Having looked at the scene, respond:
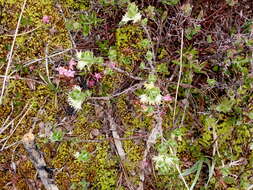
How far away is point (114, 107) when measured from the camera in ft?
8.23

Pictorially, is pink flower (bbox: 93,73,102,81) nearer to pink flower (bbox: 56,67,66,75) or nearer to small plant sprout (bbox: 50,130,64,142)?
pink flower (bbox: 56,67,66,75)

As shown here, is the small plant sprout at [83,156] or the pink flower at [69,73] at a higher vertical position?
the pink flower at [69,73]

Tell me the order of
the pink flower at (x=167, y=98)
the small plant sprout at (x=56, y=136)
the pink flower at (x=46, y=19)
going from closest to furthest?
1. the small plant sprout at (x=56, y=136)
2. the pink flower at (x=167, y=98)
3. the pink flower at (x=46, y=19)

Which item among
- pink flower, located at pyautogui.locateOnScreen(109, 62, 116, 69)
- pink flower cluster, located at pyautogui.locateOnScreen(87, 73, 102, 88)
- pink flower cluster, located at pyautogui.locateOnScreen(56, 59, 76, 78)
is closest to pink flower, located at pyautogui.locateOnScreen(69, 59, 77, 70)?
pink flower cluster, located at pyautogui.locateOnScreen(56, 59, 76, 78)

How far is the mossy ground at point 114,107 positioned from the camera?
244cm

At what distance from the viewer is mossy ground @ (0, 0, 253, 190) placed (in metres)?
2.44

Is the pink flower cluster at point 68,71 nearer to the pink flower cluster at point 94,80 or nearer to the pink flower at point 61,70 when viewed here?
the pink flower at point 61,70

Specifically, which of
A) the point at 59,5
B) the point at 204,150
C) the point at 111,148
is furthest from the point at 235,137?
the point at 59,5

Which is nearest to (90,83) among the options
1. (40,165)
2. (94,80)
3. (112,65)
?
(94,80)

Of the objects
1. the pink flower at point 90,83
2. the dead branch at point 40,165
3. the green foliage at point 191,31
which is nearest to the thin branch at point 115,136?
the pink flower at point 90,83

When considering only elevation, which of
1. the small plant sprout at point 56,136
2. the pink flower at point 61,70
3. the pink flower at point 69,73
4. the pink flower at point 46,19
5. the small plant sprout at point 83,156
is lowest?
the small plant sprout at point 83,156

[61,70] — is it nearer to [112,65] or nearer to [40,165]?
[112,65]

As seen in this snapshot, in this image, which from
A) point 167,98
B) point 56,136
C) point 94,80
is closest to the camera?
point 56,136

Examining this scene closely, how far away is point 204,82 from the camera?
8.15ft
